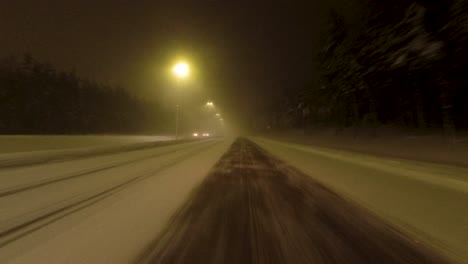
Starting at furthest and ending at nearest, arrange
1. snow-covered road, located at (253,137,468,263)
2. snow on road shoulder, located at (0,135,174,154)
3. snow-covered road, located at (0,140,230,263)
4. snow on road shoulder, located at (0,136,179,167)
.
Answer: snow on road shoulder, located at (0,135,174,154) → snow on road shoulder, located at (0,136,179,167) → snow-covered road, located at (253,137,468,263) → snow-covered road, located at (0,140,230,263)

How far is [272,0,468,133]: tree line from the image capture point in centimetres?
1859

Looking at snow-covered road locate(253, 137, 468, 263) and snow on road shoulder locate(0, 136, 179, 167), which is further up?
snow on road shoulder locate(0, 136, 179, 167)

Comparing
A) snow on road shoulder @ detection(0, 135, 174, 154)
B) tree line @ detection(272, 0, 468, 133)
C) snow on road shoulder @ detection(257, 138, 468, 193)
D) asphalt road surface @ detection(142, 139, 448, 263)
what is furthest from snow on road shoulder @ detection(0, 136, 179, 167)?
tree line @ detection(272, 0, 468, 133)

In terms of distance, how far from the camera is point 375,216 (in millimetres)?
6379

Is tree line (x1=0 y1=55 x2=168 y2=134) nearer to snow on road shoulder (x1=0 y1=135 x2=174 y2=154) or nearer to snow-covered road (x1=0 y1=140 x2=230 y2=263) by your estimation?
snow on road shoulder (x1=0 y1=135 x2=174 y2=154)

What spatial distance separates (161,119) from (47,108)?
2267 inches

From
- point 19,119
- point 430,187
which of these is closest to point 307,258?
point 430,187

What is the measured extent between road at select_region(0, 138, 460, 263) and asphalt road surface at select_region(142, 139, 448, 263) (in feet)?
0.06

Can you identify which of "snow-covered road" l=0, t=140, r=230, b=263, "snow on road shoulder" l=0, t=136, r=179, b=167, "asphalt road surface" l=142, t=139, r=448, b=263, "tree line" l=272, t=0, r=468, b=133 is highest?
"tree line" l=272, t=0, r=468, b=133

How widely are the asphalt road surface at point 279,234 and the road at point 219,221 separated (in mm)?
17

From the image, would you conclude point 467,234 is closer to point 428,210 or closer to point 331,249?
point 428,210

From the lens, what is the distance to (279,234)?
5.10m

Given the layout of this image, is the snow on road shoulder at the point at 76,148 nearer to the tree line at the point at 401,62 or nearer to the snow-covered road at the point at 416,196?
the snow-covered road at the point at 416,196

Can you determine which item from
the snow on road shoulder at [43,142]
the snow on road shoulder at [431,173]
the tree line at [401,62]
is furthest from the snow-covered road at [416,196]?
the snow on road shoulder at [43,142]
